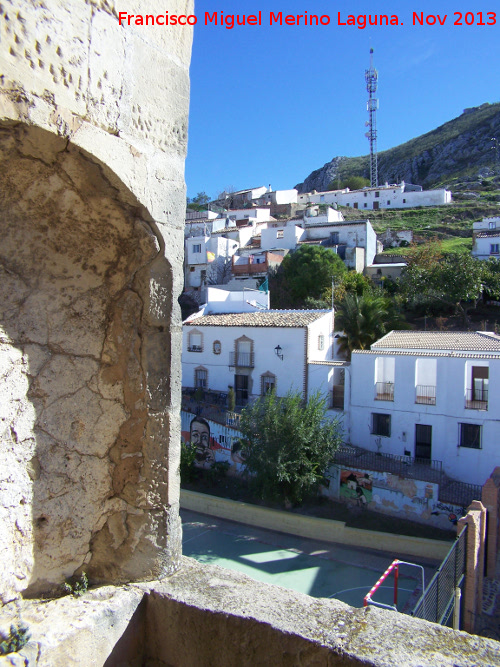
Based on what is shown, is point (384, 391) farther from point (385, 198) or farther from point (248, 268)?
point (385, 198)

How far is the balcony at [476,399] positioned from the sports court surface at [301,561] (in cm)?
472

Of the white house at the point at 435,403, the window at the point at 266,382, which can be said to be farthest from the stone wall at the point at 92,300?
the window at the point at 266,382

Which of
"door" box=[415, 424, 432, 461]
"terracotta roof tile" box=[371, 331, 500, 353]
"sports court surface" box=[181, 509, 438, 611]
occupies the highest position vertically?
"terracotta roof tile" box=[371, 331, 500, 353]

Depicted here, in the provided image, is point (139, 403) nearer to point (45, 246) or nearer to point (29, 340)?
point (29, 340)

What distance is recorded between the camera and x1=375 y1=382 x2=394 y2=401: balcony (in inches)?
672

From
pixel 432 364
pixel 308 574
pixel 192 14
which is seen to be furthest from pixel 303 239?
pixel 192 14

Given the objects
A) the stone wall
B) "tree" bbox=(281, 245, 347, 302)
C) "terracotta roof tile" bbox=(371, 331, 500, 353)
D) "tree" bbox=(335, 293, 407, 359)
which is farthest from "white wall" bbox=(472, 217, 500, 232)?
the stone wall

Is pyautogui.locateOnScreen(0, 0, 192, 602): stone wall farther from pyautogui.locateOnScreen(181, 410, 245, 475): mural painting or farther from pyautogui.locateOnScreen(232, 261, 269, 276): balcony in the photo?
pyautogui.locateOnScreen(232, 261, 269, 276): balcony

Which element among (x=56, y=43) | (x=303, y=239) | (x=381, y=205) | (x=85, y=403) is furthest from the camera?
(x=381, y=205)

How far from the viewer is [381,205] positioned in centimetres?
5675

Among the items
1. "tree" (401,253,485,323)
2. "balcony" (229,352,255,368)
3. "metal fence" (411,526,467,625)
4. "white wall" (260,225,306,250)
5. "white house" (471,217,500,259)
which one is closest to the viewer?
"metal fence" (411,526,467,625)

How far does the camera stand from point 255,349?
20719 mm

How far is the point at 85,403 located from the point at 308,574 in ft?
40.3

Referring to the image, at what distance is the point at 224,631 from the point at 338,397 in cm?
1799
